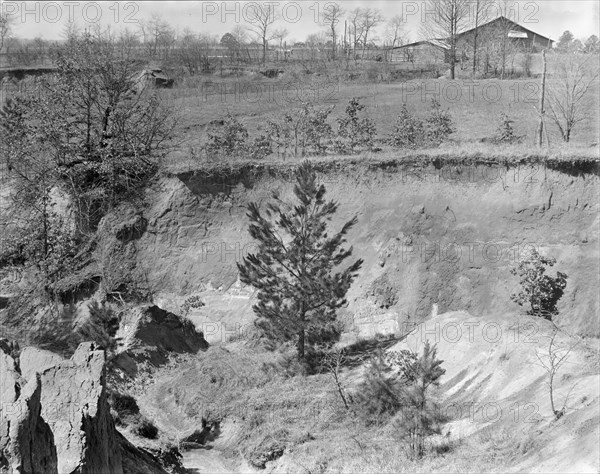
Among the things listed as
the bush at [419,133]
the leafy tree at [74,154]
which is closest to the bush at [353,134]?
the bush at [419,133]

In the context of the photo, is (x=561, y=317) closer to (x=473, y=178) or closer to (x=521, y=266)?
(x=521, y=266)

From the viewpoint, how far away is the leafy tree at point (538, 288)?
84.0 ft

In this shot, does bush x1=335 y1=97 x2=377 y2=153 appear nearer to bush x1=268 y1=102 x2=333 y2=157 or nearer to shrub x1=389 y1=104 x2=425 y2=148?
bush x1=268 y1=102 x2=333 y2=157

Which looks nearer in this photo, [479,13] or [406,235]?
[406,235]

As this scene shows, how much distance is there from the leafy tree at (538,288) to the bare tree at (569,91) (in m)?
12.3

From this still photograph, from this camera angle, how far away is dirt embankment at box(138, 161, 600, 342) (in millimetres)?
27344

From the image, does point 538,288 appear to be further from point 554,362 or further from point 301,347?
point 301,347

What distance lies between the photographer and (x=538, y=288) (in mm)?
25547

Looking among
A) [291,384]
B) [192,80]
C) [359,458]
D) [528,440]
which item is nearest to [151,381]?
[291,384]

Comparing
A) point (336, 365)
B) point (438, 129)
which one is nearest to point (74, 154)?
point (438, 129)

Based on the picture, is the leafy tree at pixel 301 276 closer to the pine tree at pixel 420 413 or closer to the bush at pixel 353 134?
the pine tree at pixel 420 413

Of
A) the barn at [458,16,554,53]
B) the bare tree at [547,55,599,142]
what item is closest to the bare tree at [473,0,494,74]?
the barn at [458,16,554,53]

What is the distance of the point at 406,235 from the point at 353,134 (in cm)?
1012

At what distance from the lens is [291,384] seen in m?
24.1
